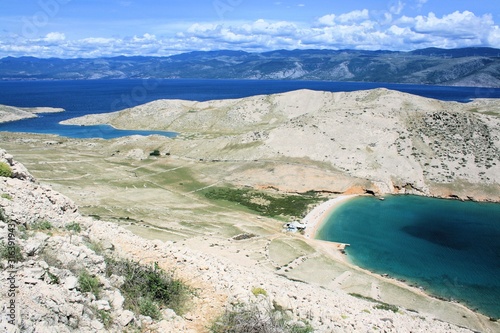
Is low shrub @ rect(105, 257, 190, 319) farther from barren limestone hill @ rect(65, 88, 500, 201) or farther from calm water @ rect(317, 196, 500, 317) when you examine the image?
barren limestone hill @ rect(65, 88, 500, 201)

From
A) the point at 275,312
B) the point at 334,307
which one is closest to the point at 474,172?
the point at 334,307

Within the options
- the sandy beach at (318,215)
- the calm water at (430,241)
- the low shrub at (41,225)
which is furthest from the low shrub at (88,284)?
the sandy beach at (318,215)

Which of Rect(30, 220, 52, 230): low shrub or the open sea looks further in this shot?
the open sea

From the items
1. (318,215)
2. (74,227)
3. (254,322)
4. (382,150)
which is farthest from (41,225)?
(382,150)

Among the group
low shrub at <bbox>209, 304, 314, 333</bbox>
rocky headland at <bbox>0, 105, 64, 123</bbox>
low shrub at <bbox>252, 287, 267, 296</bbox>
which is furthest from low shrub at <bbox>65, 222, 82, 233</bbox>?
rocky headland at <bbox>0, 105, 64, 123</bbox>

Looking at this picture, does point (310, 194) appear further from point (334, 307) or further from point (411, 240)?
point (334, 307)

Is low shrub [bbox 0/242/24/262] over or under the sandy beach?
over

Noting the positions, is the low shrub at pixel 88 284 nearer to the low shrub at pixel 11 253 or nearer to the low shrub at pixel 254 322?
the low shrub at pixel 11 253
